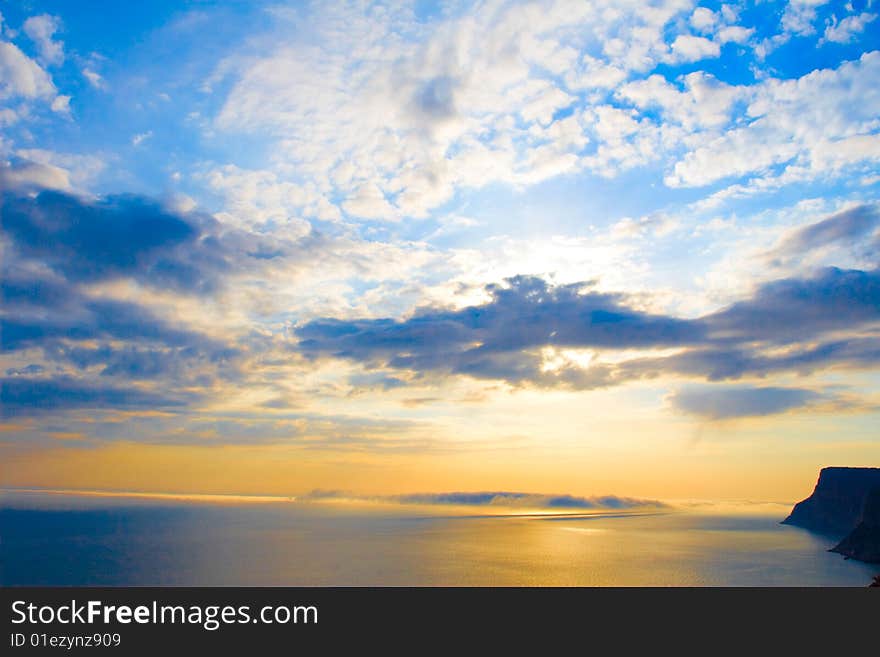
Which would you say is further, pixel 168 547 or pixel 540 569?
pixel 168 547

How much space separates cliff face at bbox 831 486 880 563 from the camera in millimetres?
170925

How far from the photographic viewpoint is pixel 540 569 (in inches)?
6255

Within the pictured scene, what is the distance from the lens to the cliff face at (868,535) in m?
171

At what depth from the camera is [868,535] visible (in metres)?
175
